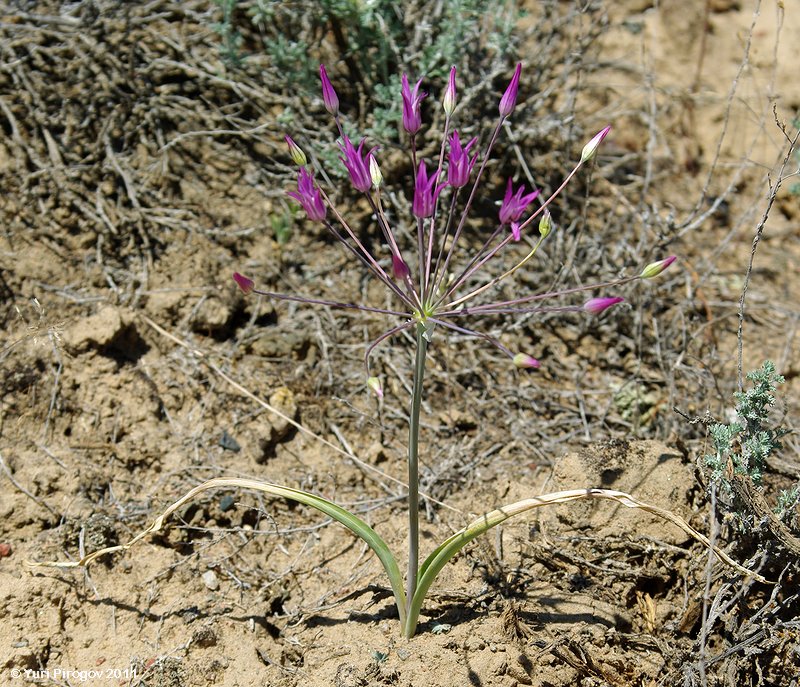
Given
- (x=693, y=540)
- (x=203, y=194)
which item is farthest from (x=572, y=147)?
(x=693, y=540)

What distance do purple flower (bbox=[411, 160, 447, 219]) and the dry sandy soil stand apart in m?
1.12

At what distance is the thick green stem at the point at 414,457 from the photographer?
215 cm

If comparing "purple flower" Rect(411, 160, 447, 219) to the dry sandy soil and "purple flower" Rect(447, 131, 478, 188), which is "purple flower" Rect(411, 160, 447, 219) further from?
the dry sandy soil

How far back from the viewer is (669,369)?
12.0ft

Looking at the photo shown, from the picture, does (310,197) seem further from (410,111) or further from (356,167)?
(410,111)

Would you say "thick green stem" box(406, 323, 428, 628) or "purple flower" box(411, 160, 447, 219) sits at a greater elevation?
"purple flower" box(411, 160, 447, 219)

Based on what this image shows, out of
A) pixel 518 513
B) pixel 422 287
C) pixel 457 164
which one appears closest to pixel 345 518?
pixel 518 513

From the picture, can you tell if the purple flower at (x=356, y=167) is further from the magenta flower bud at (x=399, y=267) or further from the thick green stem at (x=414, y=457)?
the thick green stem at (x=414, y=457)

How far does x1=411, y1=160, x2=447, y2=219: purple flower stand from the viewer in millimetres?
2098

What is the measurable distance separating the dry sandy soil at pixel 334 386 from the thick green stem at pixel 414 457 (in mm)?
293

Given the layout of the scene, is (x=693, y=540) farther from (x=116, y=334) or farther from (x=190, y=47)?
(x=190, y=47)

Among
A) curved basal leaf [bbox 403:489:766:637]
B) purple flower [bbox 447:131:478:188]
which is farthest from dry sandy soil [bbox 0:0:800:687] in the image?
purple flower [bbox 447:131:478:188]

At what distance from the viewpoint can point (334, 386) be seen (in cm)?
348

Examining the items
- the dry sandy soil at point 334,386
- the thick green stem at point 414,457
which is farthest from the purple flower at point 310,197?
the dry sandy soil at point 334,386
